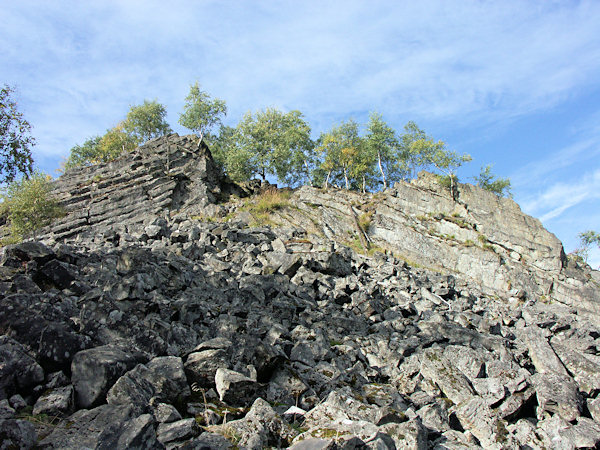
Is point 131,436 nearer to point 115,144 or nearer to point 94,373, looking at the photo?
point 94,373

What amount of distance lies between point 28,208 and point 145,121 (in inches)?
1186

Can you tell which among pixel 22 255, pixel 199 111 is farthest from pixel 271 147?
pixel 22 255

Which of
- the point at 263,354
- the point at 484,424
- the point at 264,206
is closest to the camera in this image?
the point at 484,424

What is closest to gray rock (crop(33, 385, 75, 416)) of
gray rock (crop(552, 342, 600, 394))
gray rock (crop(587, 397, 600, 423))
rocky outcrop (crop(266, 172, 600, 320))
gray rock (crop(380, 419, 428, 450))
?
gray rock (crop(380, 419, 428, 450))

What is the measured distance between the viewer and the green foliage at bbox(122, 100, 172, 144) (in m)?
→ 54.2

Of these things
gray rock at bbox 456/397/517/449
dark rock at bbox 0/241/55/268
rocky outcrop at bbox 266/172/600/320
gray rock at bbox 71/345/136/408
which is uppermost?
rocky outcrop at bbox 266/172/600/320

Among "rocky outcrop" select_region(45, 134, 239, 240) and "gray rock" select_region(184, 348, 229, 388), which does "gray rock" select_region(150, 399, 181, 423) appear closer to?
"gray rock" select_region(184, 348, 229, 388)

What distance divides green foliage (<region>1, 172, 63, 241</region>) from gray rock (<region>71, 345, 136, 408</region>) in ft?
88.5

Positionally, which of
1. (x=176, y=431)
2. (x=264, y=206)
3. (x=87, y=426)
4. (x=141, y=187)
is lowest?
(x=176, y=431)

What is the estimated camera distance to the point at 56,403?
505 cm

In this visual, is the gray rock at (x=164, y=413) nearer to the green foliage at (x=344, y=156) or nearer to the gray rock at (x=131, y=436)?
the gray rock at (x=131, y=436)

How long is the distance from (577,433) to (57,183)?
3787 centimetres

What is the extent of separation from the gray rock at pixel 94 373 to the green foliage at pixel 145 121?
54065 mm

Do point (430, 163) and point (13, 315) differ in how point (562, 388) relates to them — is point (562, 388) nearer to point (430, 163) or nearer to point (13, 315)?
point (13, 315)
